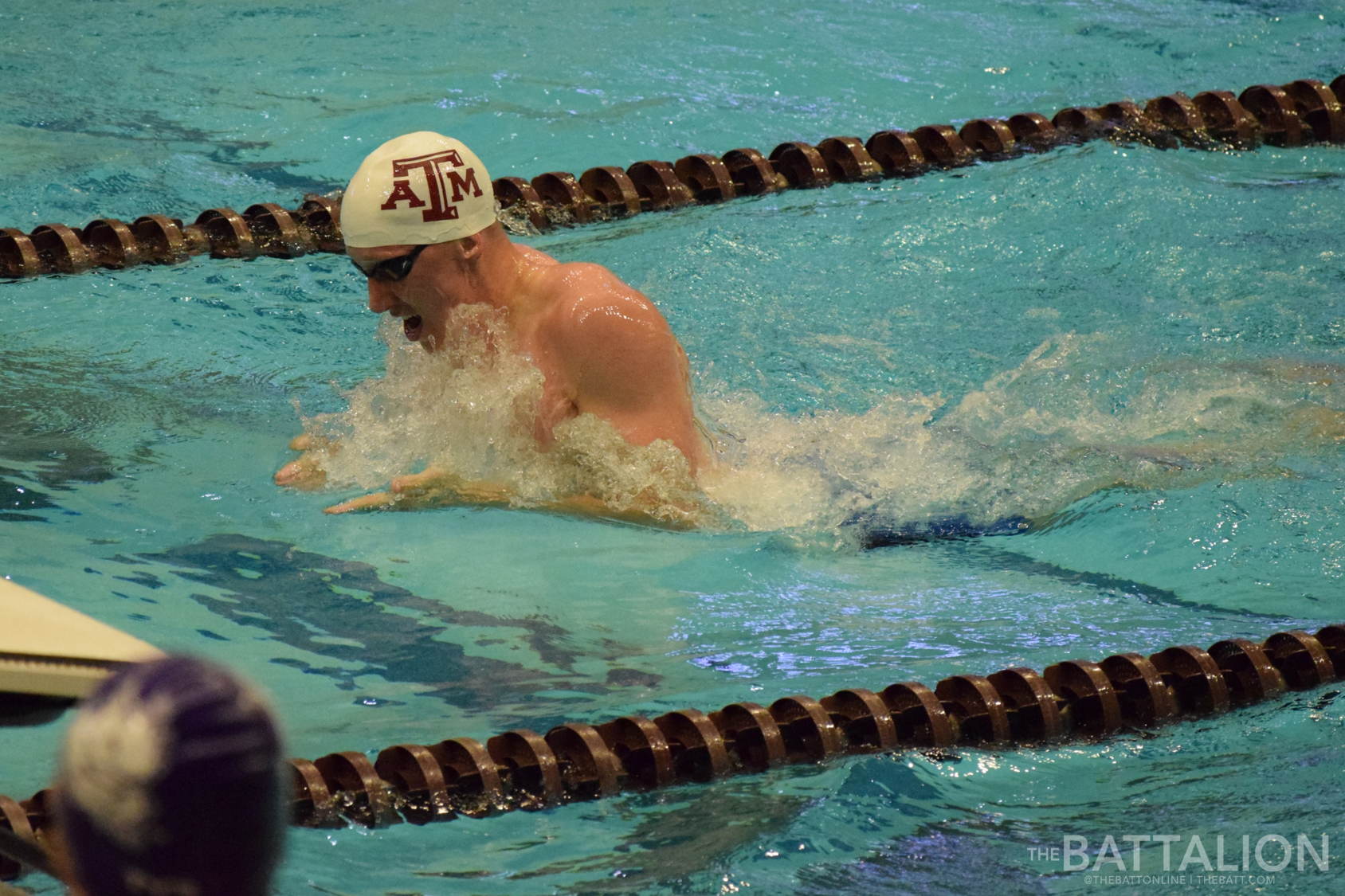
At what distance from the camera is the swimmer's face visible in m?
3.01

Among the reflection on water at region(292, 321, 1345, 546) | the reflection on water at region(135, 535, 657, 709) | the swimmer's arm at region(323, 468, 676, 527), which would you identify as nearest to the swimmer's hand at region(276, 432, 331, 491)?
the reflection on water at region(292, 321, 1345, 546)

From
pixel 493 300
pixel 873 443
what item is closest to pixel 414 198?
pixel 493 300

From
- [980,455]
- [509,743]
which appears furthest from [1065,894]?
[980,455]

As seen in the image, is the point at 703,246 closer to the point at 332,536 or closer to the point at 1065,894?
the point at 332,536

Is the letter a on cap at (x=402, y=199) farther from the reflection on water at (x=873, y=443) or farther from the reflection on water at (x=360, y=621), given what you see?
the reflection on water at (x=360, y=621)

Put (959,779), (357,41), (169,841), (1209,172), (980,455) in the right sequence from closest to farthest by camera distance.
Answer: (169,841) < (959,779) < (980,455) < (1209,172) < (357,41)

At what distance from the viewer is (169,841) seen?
74 centimetres

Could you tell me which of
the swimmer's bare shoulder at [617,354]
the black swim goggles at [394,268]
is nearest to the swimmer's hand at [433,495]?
the swimmer's bare shoulder at [617,354]

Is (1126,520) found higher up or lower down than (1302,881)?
higher up

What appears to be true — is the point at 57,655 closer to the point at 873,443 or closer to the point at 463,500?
the point at 463,500

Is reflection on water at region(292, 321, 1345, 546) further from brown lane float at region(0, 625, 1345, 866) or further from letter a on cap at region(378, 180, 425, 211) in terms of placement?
brown lane float at region(0, 625, 1345, 866)

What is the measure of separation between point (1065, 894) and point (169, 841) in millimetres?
1462

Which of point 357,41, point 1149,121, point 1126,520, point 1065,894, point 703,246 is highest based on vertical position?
point 357,41

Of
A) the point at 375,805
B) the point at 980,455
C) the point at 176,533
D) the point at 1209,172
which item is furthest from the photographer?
the point at 1209,172
